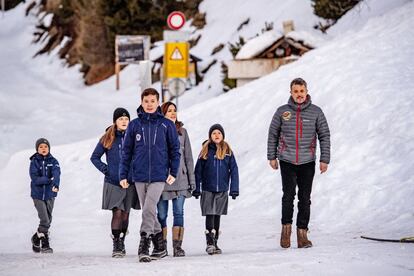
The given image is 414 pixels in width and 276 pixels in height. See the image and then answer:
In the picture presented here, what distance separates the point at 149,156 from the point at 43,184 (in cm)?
311

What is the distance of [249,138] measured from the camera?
13617 mm

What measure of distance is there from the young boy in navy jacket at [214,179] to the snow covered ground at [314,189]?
1.52 ft

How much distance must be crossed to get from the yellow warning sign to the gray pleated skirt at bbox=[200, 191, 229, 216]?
751cm

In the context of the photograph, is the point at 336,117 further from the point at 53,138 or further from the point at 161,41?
the point at 161,41

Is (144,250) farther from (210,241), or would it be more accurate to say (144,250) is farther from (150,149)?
(210,241)

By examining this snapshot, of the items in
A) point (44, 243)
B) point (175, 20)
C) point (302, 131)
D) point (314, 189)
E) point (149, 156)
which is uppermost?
point (175, 20)

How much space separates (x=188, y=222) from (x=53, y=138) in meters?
15.1

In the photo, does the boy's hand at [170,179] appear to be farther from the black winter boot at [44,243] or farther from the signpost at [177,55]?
the signpost at [177,55]

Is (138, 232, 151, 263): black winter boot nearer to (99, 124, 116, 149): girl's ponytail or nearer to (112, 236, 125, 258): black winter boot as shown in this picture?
(112, 236, 125, 258): black winter boot

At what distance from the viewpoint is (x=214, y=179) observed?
25.4ft

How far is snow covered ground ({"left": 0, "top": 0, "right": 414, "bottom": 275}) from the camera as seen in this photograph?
6042 mm

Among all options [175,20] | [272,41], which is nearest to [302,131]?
[175,20]

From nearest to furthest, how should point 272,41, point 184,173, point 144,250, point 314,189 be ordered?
point 144,250 → point 184,173 → point 314,189 → point 272,41

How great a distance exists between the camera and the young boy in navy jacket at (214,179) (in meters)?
7.73
